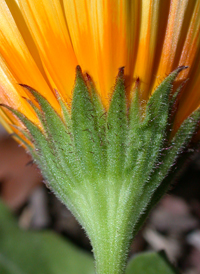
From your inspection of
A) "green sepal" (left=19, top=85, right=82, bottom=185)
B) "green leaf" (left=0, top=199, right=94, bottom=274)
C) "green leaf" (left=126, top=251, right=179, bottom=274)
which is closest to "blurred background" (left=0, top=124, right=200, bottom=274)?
"green leaf" (left=0, top=199, right=94, bottom=274)

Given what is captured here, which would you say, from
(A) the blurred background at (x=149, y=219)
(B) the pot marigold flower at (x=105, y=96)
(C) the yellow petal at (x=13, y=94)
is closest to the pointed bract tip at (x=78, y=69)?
(B) the pot marigold flower at (x=105, y=96)

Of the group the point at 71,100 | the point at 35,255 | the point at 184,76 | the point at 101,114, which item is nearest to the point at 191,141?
the point at 184,76

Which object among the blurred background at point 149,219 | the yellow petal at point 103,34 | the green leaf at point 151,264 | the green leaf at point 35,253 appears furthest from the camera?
the blurred background at point 149,219

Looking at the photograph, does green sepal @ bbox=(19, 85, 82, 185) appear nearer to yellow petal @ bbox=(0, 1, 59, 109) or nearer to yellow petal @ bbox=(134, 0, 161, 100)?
yellow petal @ bbox=(0, 1, 59, 109)

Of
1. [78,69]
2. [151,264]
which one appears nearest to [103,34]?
[78,69]

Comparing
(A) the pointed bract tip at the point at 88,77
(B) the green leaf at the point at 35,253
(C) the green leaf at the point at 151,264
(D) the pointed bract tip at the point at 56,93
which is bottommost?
(B) the green leaf at the point at 35,253

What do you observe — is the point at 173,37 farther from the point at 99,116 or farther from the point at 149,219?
the point at 149,219

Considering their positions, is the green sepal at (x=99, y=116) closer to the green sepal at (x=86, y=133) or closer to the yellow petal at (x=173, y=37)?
the green sepal at (x=86, y=133)
